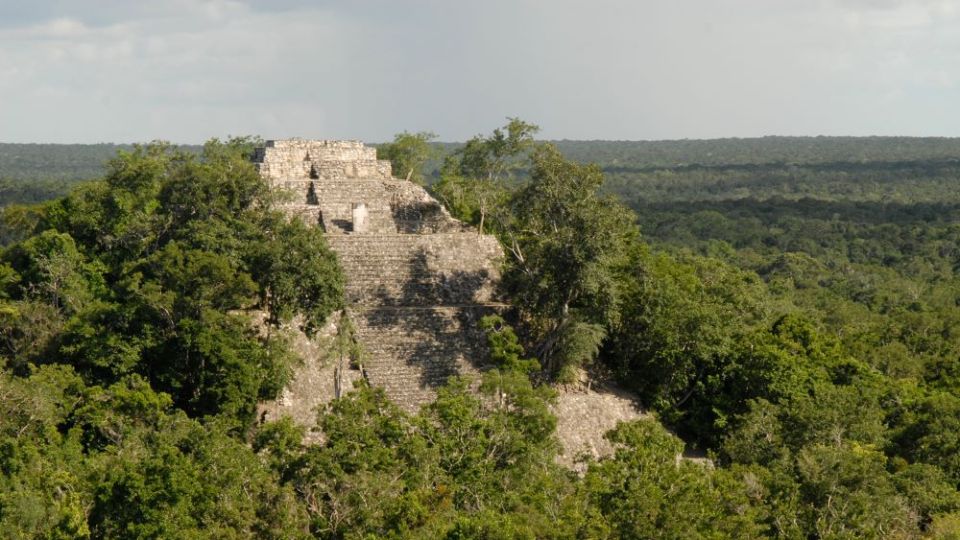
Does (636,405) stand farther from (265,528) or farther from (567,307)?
(265,528)

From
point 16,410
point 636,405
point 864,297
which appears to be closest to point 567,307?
point 636,405

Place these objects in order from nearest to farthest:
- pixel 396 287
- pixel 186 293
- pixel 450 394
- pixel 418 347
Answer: pixel 450 394 → pixel 186 293 → pixel 418 347 → pixel 396 287

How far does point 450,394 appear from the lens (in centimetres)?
1780

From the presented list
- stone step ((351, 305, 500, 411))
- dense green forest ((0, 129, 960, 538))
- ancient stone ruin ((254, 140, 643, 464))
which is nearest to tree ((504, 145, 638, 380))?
dense green forest ((0, 129, 960, 538))

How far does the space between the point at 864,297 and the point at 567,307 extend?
34311 mm

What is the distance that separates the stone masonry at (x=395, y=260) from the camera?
2122cm

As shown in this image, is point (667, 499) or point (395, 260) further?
point (395, 260)

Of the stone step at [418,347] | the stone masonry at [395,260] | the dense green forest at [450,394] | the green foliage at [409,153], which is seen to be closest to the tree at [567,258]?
the dense green forest at [450,394]

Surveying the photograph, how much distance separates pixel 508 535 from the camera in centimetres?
1353

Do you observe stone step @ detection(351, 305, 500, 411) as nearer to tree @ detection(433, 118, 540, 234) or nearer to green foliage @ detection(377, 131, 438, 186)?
tree @ detection(433, 118, 540, 234)

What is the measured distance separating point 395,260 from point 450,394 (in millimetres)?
5914

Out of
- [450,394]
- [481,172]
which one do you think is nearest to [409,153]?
[481,172]

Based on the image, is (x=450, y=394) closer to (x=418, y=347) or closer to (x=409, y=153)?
(x=418, y=347)

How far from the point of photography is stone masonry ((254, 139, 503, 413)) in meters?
21.2
